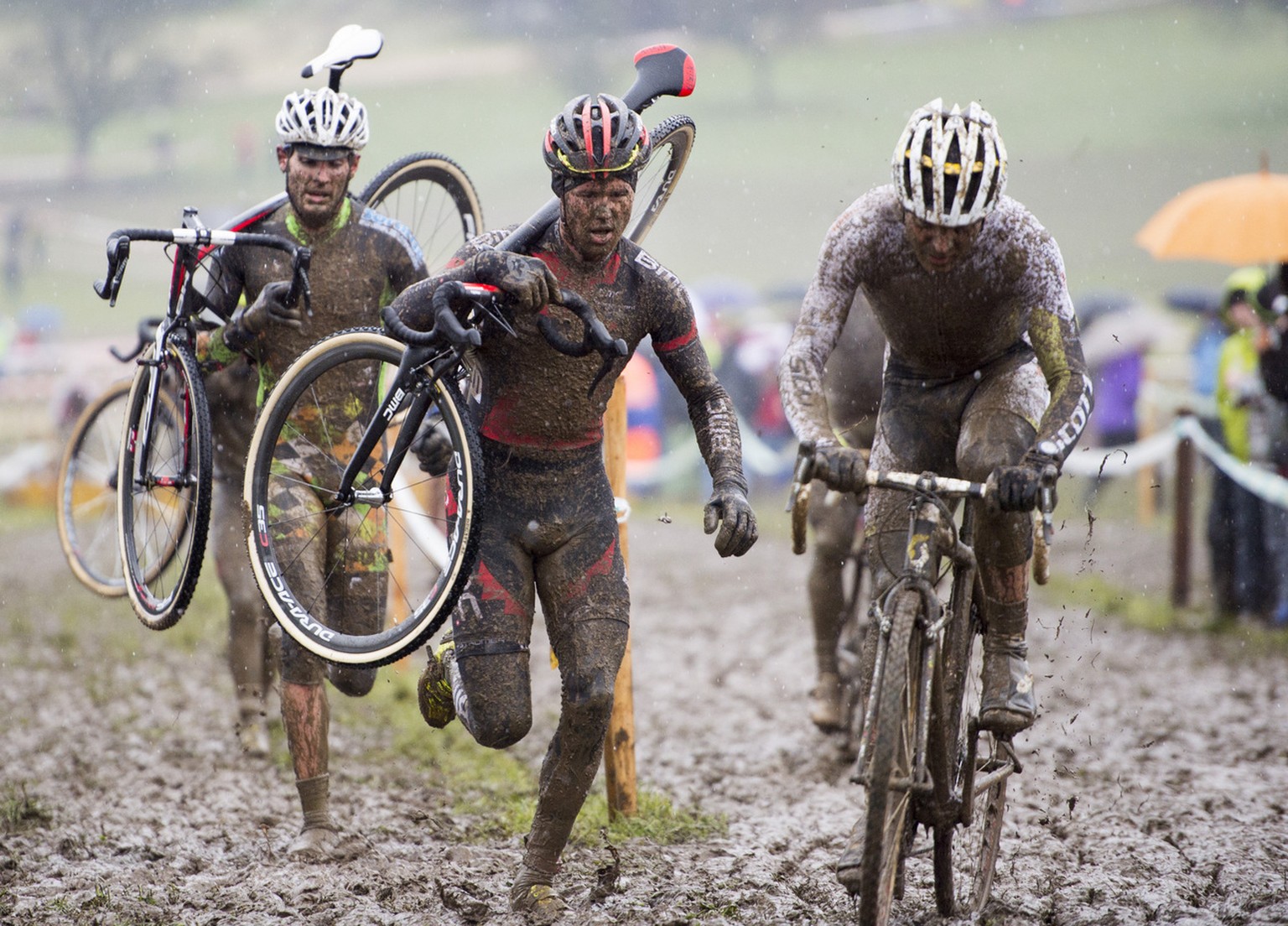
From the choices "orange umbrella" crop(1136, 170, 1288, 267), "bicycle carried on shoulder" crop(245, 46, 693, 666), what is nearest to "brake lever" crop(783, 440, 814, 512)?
"bicycle carried on shoulder" crop(245, 46, 693, 666)

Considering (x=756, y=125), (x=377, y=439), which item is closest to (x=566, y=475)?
(x=377, y=439)

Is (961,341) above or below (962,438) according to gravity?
above

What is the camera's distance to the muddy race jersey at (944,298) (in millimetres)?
4863

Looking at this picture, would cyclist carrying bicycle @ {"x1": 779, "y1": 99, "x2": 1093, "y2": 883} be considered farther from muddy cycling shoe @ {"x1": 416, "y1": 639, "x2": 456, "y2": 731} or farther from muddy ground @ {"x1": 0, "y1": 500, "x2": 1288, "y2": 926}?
muddy cycling shoe @ {"x1": 416, "y1": 639, "x2": 456, "y2": 731}

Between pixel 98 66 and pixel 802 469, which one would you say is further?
pixel 98 66

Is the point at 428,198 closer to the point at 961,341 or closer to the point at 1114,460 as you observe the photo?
the point at 961,341

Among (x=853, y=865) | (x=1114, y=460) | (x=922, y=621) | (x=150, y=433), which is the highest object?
(x=1114, y=460)

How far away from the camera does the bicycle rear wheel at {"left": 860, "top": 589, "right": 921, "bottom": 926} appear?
13.5ft

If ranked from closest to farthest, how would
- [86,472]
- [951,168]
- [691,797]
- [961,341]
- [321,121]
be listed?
[951,168] → [961,341] → [321,121] → [691,797] → [86,472]

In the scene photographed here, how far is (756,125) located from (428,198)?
34586mm

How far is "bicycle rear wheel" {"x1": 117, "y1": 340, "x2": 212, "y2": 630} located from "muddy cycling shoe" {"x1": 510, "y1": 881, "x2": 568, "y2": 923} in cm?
156

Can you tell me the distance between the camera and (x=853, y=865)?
181 inches

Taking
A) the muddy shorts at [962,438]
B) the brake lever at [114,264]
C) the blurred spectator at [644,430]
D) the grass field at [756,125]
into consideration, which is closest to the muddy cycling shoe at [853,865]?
the muddy shorts at [962,438]

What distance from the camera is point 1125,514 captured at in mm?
15516
